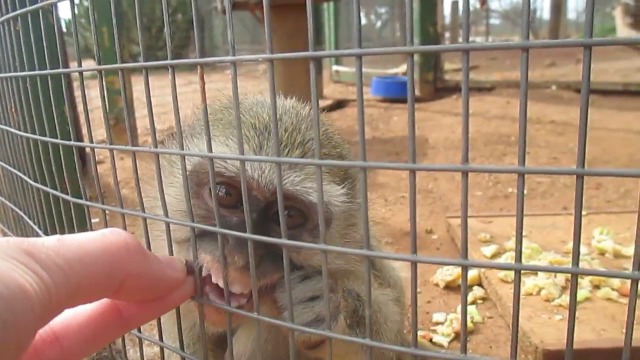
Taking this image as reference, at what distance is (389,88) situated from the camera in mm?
6480

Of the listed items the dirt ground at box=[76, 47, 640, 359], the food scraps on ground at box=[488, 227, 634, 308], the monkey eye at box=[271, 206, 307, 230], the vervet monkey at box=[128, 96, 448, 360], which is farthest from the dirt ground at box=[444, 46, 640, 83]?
the monkey eye at box=[271, 206, 307, 230]

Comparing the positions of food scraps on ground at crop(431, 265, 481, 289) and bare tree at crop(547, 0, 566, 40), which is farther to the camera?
bare tree at crop(547, 0, 566, 40)

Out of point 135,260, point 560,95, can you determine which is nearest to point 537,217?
point 135,260

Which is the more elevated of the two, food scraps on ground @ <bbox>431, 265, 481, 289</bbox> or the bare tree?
the bare tree

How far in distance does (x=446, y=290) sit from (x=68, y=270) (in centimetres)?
209

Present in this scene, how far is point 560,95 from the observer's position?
262 inches

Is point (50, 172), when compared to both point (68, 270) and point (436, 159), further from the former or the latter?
point (436, 159)

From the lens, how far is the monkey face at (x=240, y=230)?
1213 millimetres

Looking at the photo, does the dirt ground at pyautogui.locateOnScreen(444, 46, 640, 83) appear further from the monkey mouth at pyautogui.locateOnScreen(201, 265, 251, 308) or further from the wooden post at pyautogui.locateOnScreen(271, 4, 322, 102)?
the monkey mouth at pyautogui.locateOnScreen(201, 265, 251, 308)

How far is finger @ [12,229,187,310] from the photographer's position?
747mm

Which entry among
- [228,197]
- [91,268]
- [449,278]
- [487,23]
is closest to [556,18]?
[487,23]

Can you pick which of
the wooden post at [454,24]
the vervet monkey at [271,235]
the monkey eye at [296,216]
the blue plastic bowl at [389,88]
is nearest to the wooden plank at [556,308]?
the vervet monkey at [271,235]

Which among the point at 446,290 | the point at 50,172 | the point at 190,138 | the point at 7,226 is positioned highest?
the point at 190,138

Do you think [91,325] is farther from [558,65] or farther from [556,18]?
[558,65]
